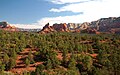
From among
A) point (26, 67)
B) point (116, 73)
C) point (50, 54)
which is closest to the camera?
point (116, 73)

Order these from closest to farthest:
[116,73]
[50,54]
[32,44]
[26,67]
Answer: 1. [116,73]
2. [26,67]
3. [50,54]
4. [32,44]

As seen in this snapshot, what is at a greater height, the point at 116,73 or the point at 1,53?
the point at 1,53

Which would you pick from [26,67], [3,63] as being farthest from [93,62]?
[3,63]

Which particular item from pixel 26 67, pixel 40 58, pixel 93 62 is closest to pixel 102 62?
pixel 93 62

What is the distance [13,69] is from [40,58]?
11.6 metres

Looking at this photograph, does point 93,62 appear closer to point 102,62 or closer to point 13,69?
point 102,62

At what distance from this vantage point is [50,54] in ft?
215

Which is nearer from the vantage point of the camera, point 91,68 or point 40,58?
point 91,68

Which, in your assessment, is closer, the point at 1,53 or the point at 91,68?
the point at 91,68

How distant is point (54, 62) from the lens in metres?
60.7

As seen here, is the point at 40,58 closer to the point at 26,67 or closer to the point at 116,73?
the point at 26,67

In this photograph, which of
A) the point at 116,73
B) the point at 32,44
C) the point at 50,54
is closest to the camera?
the point at 116,73

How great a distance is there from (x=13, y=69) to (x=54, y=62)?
11.1 metres

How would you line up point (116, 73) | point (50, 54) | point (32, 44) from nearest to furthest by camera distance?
point (116, 73)
point (50, 54)
point (32, 44)
